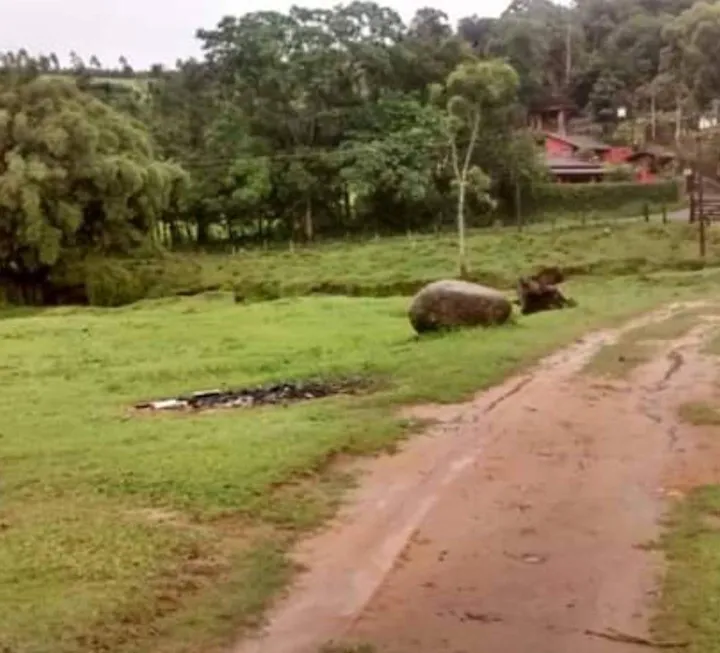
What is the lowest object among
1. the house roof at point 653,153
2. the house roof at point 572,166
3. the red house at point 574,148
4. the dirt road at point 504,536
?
the dirt road at point 504,536

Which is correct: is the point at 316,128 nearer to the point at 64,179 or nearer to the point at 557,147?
the point at 64,179

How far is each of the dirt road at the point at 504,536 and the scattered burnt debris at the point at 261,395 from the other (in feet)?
7.82

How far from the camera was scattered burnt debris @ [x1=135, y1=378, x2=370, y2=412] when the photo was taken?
16156mm

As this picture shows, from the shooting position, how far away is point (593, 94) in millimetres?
77875

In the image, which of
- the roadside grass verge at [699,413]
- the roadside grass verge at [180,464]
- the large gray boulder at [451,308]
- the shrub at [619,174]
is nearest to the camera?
the roadside grass verge at [180,464]

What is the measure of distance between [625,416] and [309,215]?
144 ft

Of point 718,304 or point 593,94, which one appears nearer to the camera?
point 718,304

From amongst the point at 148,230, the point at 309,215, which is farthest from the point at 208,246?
the point at 148,230

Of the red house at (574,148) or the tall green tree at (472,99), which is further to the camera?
the red house at (574,148)

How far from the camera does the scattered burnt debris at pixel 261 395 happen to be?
16.2 meters

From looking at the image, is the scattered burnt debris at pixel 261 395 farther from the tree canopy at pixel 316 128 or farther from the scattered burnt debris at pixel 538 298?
the tree canopy at pixel 316 128

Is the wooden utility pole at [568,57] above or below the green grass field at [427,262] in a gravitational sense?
above

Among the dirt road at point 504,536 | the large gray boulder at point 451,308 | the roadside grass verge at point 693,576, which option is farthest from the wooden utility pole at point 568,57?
the roadside grass verge at point 693,576

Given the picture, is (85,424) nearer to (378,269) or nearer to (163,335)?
(163,335)
